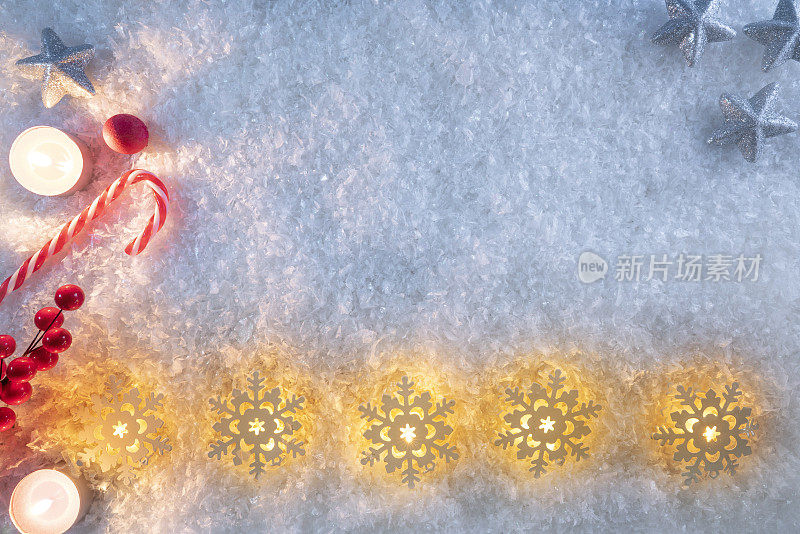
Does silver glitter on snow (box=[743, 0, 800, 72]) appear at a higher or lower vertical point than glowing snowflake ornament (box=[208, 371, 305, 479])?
higher

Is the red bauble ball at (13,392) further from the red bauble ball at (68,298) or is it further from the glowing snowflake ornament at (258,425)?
the glowing snowflake ornament at (258,425)

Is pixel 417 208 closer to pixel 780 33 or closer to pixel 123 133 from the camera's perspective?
pixel 123 133

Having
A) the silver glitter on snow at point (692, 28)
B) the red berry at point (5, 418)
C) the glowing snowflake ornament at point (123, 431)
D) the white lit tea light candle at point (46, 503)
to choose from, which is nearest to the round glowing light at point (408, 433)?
the glowing snowflake ornament at point (123, 431)

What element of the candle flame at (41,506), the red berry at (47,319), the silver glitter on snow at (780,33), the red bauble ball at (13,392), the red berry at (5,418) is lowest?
the candle flame at (41,506)

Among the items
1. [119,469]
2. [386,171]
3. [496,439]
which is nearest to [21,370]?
[119,469]

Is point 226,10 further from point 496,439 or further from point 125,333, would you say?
point 496,439

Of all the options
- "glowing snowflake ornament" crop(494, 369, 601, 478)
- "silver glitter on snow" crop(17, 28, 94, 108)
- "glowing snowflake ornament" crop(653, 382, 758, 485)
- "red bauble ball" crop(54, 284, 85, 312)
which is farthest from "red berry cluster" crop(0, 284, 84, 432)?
"glowing snowflake ornament" crop(653, 382, 758, 485)

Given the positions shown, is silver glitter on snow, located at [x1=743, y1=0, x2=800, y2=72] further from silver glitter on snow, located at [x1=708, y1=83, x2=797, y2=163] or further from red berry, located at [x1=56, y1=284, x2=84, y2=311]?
red berry, located at [x1=56, y1=284, x2=84, y2=311]

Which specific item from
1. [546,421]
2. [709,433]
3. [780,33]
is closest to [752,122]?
[780,33]
